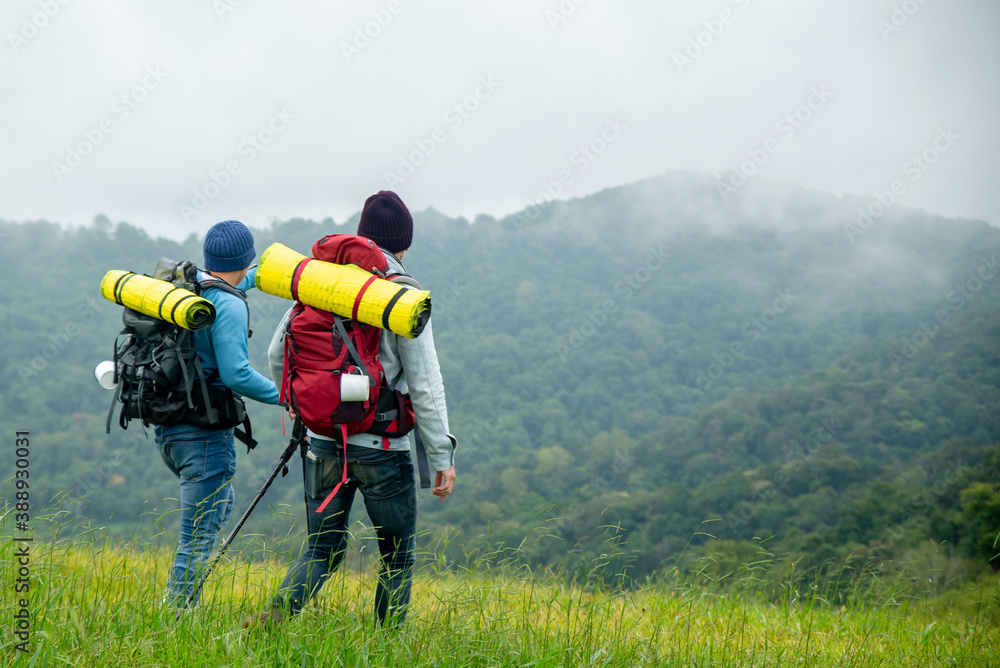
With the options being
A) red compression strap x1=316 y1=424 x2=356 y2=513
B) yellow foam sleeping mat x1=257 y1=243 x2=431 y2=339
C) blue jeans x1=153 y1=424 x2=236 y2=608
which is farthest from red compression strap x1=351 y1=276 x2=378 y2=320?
blue jeans x1=153 y1=424 x2=236 y2=608

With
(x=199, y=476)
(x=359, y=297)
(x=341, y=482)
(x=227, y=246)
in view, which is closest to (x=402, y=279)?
(x=359, y=297)

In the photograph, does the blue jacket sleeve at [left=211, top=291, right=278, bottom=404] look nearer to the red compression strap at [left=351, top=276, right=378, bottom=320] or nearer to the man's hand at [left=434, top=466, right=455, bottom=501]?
the red compression strap at [left=351, top=276, right=378, bottom=320]

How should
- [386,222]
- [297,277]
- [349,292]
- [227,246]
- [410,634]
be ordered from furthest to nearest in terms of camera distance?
1. [227,246]
2. [386,222]
3. [297,277]
4. [349,292]
5. [410,634]

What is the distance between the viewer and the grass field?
72.2 inches

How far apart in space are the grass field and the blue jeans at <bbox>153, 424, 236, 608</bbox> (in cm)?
21

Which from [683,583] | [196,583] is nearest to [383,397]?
[196,583]

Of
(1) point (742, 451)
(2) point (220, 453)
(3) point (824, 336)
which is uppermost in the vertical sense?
(3) point (824, 336)

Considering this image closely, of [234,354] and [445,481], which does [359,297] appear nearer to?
[445,481]

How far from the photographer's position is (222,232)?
9.18 feet

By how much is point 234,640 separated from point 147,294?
4.58 feet

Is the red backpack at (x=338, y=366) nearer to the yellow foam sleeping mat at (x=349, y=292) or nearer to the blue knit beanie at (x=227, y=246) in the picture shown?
the yellow foam sleeping mat at (x=349, y=292)

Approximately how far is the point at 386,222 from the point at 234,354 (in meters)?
0.80

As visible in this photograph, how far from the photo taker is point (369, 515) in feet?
7.57

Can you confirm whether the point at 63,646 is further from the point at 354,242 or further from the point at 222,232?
the point at 222,232
